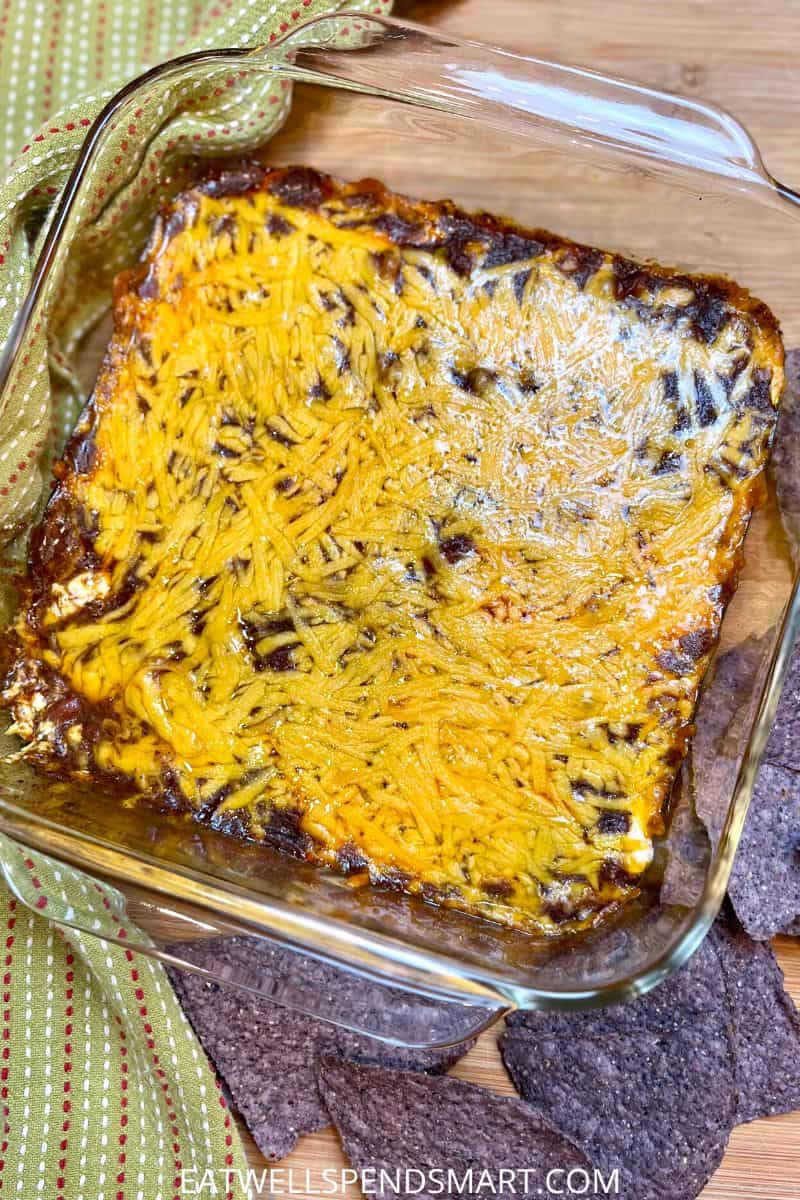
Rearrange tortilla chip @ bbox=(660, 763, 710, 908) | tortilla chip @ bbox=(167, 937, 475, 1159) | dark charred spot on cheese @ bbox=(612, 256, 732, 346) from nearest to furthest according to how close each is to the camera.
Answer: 1. tortilla chip @ bbox=(660, 763, 710, 908)
2. dark charred spot on cheese @ bbox=(612, 256, 732, 346)
3. tortilla chip @ bbox=(167, 937, 475, 1159)

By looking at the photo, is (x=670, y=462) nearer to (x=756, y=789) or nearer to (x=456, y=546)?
(x=456, y=546)

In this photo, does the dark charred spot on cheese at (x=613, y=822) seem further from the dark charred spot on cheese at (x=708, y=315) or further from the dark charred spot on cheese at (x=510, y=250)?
the dark charred spot on cheese at (x=510, y=250)

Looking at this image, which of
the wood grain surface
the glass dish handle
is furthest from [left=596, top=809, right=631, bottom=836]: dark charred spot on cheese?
the glass dish handle

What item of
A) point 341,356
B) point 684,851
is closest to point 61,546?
point 341,356

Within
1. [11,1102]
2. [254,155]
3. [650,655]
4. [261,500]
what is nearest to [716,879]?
[650,655]

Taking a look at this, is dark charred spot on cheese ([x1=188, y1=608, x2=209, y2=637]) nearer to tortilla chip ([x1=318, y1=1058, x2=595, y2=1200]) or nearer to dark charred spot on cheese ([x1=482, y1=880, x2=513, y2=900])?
dark charred spot on cheese ([x1=482, y1=880, x2=513, y2=900])

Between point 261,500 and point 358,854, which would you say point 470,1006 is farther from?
point 261,500

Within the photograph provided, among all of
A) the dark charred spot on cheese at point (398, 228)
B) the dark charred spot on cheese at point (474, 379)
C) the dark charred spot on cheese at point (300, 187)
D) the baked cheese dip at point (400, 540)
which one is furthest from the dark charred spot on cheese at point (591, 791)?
the dark charred spot on cheese at point (300, 187)
